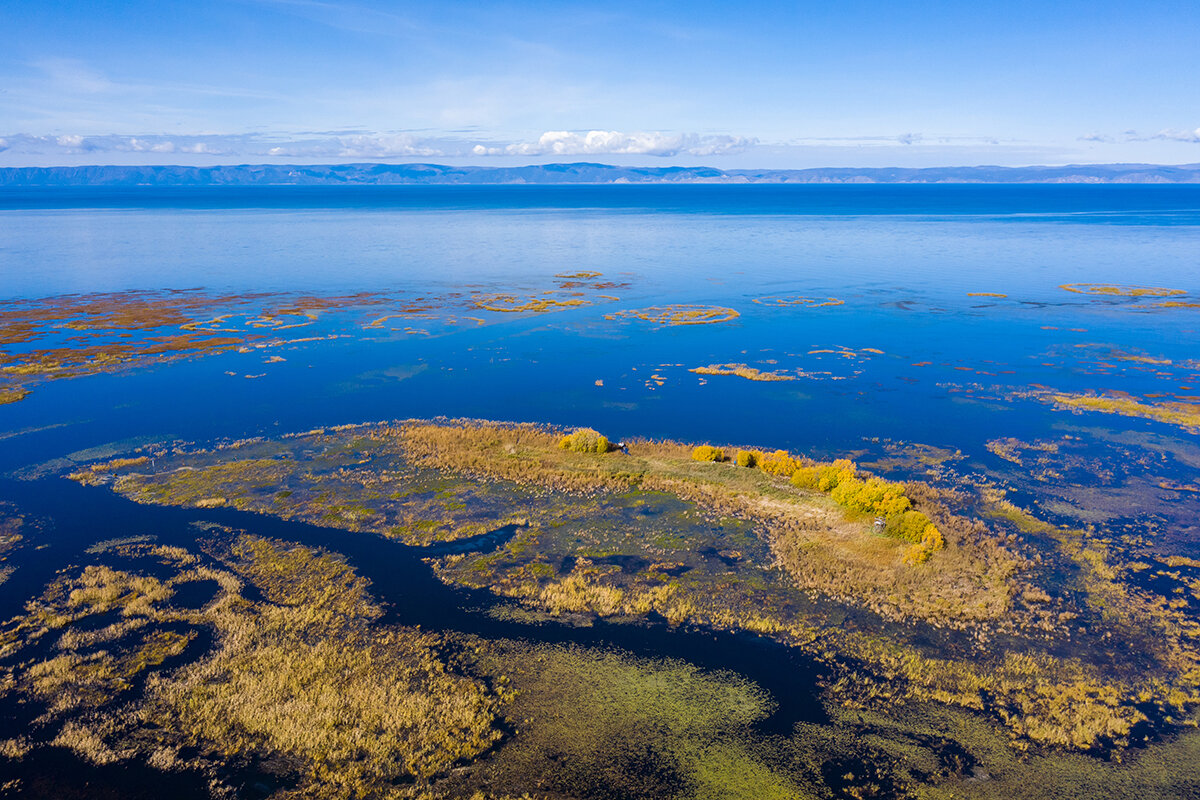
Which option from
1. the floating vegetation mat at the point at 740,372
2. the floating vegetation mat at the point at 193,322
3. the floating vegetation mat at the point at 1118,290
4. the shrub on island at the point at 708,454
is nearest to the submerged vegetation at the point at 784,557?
the shrub on island at the point at 708,454

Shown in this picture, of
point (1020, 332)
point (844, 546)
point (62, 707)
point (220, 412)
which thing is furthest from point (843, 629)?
point (1020, 332)

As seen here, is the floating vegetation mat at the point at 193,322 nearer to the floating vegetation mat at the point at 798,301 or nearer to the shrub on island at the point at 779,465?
the floating vegetation mat at the point at 798,301

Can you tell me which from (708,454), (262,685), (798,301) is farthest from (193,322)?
(798,301)

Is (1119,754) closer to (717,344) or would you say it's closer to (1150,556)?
(1150,556)

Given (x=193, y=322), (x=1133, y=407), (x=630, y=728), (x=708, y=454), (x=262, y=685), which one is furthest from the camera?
(x=193, y=322)

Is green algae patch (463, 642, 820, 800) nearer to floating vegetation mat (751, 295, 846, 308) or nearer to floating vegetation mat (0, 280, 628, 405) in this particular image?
floating vegetation mat (0, 280, 628, 405)

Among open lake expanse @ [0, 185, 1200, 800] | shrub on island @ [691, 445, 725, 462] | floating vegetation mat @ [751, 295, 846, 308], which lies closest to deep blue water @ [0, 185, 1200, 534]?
open lake expanse @ [0, 185, 1200, 800]

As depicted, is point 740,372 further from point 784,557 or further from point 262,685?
point 262,685
